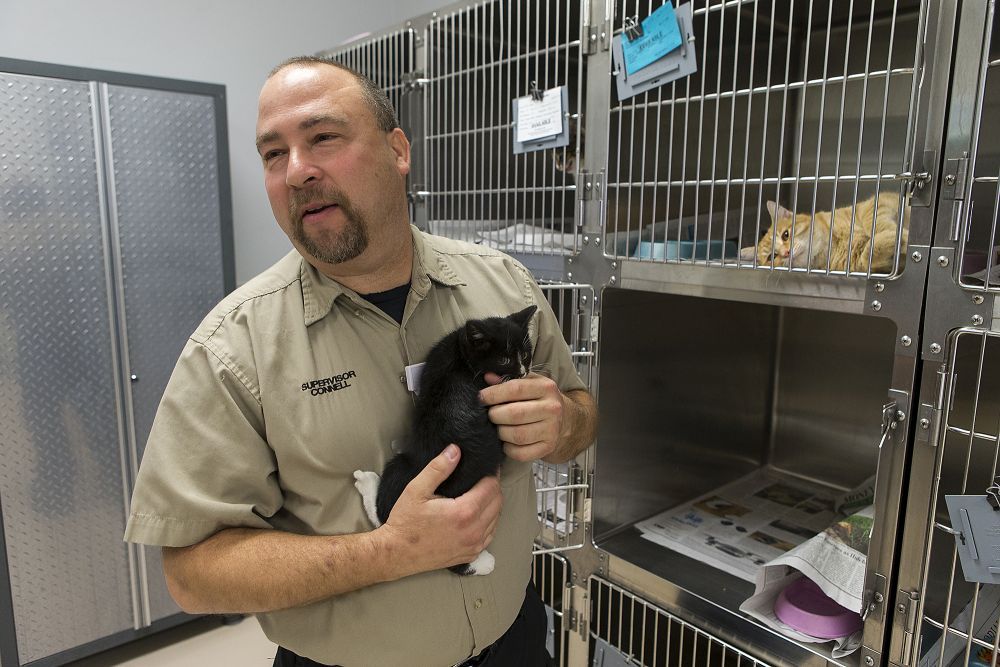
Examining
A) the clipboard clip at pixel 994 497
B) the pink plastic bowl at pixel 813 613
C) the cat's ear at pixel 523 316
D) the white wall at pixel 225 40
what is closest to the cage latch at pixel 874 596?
the pink plastic bowl at pixel 813 613

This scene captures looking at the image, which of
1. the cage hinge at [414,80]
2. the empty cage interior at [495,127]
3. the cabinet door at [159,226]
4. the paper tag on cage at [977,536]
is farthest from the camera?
the cabinet door at [159,226]

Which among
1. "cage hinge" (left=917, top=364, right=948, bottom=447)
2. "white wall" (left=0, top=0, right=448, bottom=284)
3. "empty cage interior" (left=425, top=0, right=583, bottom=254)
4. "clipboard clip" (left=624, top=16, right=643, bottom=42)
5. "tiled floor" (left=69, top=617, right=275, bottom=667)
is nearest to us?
"cage hinge" (left=917, top=364, right=948, bottom=447)

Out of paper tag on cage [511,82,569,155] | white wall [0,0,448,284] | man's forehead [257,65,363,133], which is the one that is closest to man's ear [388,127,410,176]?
man's forehead [257,65,363,133]

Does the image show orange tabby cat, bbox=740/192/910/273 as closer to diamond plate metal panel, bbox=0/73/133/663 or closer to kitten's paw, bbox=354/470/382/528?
kitten's paw, bbox=354/470/382/528

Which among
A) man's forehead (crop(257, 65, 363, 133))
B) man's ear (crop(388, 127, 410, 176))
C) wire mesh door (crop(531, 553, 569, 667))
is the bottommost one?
wire mesh door (crop(531, 553, 569, 667))

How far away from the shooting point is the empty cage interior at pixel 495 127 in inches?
59.5

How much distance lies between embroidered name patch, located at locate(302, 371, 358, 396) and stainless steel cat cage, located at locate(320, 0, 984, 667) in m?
0.65

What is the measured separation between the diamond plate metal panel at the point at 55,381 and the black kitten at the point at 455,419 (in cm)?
150

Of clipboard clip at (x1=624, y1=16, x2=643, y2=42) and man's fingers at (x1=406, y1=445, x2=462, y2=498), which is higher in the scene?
clipboard clip at (x1=624, y1=16, x2=643, y2=42)

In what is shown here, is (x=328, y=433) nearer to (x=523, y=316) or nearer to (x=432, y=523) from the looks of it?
(x=432, y=523)

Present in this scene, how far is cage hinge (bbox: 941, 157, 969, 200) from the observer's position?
0.87m

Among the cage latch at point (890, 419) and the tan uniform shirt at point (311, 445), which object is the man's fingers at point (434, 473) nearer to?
the tan uniform shirt at point (311, 445)

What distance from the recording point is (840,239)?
3.43 feet

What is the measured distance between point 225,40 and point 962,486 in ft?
8.77
